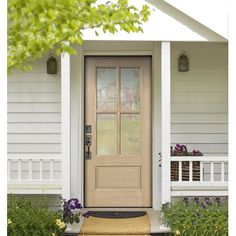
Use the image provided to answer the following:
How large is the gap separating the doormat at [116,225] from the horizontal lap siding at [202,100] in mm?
920

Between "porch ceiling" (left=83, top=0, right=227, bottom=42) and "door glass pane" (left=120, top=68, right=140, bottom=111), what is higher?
"porch ceiling" (left=83, top=0, right=227, bottom=42)

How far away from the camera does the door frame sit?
5.07 meters

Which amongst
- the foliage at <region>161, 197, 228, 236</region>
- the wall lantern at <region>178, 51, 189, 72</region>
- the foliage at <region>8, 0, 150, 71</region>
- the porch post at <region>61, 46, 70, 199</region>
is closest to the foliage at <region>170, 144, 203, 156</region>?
the foliage at <region>161, 197, 228, 236</region>

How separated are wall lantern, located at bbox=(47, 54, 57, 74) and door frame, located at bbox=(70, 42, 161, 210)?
170mm

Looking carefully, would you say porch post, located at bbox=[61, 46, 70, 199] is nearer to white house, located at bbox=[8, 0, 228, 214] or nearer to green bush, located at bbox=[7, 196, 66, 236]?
green bush, located at bbox=[7, 196, 66, 236]

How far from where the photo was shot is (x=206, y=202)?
174 inches

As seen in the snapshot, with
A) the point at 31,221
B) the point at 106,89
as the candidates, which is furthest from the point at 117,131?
the point at 31,221

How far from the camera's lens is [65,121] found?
14.2 ft

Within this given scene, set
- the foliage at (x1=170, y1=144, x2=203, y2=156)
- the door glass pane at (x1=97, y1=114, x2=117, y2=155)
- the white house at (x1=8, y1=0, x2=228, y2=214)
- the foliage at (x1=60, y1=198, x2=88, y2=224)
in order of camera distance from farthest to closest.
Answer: the door glass pane at (x1=97, y1=114, x2=117, y2=155)
the white house at (x1=8, y1=0, x2=228, y2=214)
the foliage at (x1=170, y1=144, x2=203, y2=156)
the foliage at (x1=60, y1=198, x2=88, y2=224)

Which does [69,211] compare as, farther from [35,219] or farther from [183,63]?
[183,63]

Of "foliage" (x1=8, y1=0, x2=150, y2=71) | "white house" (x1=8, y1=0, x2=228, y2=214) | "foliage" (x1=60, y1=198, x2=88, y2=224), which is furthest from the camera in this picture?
"white house" (x1=8, y1=0, x2=228, y2=214)

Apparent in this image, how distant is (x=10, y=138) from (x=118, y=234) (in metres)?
1.49
